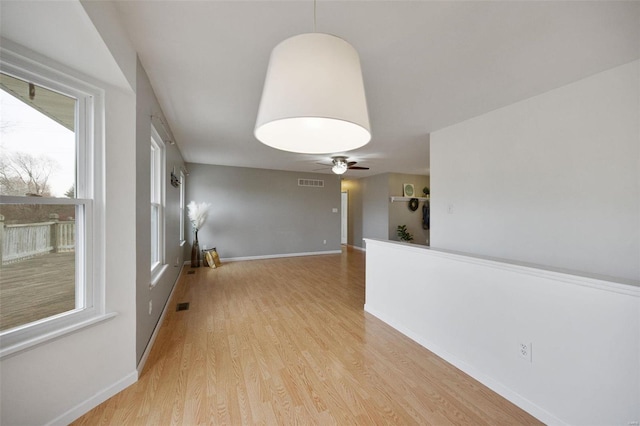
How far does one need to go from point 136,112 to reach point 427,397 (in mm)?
2913

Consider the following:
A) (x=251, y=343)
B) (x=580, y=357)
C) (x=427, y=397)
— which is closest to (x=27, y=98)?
(x=251, y=343)

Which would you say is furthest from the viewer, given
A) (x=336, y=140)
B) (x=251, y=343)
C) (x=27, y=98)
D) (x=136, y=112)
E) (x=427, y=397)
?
(x=251, y=343)

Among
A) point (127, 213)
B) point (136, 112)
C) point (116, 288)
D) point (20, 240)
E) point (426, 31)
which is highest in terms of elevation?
point (426, 31)

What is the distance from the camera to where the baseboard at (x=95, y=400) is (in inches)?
55.1

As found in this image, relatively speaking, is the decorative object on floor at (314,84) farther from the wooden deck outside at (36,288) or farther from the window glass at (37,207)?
the wooden deck outside at (36,288)

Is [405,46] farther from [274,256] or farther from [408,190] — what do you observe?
[408,190]

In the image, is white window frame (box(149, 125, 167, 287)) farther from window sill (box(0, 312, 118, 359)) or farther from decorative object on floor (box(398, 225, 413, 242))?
decorative object on floor (box(398, 225, 413, 242))

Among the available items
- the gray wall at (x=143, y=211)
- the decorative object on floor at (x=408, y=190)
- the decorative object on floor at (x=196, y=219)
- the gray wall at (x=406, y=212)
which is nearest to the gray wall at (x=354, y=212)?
the gray wall at (x=406, y=212)

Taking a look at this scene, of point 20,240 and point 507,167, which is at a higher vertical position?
point 507,167

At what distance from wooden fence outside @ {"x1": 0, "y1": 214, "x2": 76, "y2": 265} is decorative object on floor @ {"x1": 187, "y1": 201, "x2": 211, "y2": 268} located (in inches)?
167

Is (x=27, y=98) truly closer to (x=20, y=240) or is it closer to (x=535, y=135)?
(x=20, y=240)

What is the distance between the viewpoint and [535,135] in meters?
2.41

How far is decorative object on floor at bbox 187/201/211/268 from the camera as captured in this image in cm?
560

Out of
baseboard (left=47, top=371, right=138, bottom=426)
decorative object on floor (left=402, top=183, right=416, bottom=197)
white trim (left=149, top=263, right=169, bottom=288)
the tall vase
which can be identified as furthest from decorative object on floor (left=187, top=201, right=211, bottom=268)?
decorative object on floor (left=402, top=183, right=416, bottom=197)
